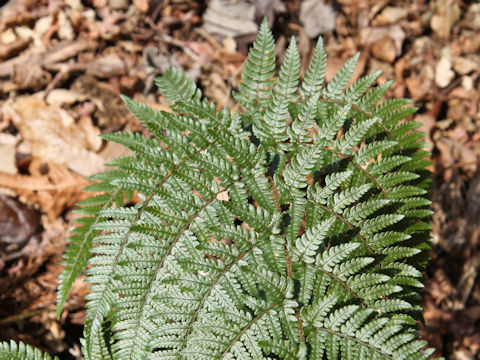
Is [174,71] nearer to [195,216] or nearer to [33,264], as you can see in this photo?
[195,216]

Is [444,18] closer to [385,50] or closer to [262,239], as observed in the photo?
[385,50]

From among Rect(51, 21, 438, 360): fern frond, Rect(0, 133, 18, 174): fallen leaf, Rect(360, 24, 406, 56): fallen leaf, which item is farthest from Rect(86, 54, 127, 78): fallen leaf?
Rect(360, 24, 406, 56): fallen leaf

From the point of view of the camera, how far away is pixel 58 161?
3217 mm

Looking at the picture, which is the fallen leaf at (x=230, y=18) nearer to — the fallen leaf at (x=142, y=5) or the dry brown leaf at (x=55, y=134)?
the fallen leaf at (x=142, y=5)

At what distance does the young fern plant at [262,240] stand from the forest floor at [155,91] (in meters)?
1.12

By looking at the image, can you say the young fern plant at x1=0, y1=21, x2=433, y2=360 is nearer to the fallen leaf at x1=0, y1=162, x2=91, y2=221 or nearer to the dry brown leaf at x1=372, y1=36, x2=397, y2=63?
the fallen leaf at x1=0, y1=162, x2=91, y2=221

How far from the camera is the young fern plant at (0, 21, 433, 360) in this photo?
62.6 inches

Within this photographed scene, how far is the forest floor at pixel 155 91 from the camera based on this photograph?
293 cm

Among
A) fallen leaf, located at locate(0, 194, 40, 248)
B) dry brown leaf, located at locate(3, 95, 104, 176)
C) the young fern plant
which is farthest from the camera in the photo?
dry brown leaf, located at locate(3, 95, 104, 176)

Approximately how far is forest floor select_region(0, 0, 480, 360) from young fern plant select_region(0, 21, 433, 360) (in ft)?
3.68

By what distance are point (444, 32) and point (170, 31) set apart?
2.99 m

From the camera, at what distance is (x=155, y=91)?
12.0ft

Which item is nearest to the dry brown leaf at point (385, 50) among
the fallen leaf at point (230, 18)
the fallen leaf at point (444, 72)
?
the fallen leaf at point (444, 72)

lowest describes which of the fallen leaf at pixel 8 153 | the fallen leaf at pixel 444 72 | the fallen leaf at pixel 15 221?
the fallen leaf at pixel 15 221
